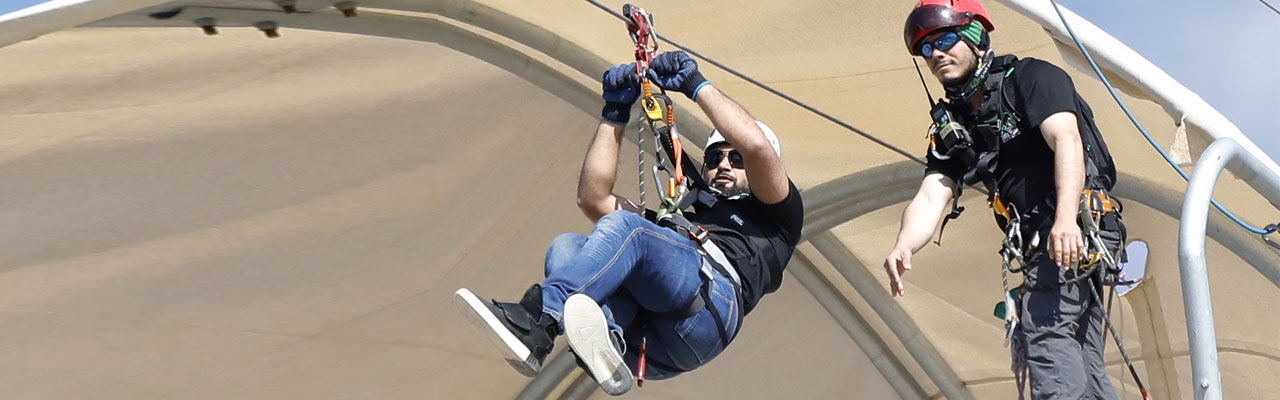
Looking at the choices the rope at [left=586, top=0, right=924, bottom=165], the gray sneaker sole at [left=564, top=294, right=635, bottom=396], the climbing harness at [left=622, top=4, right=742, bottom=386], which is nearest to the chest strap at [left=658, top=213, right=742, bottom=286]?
the climbing harness at [left=622, top=4, right=742, bottom=386]

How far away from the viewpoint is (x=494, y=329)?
3.74 m

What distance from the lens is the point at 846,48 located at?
591cm

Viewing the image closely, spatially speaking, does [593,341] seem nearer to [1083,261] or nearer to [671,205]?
[671,205]

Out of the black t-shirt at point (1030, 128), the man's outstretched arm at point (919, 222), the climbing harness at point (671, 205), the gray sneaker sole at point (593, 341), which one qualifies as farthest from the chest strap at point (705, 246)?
the black t-shirt at point (1030, 128)

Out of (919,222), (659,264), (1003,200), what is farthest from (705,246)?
(1003,200)

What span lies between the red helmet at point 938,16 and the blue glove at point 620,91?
2.92 ft

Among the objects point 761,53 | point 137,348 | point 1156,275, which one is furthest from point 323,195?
point 1156,275

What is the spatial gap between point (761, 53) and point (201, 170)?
234 cm

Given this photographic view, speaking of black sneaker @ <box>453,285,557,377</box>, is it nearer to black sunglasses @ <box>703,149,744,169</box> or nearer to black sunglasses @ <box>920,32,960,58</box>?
black sunglasses @ <box>703,149,744,169</box>

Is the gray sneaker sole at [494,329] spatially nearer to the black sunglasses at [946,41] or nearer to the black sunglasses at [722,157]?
the black sunglasses at [722,157]

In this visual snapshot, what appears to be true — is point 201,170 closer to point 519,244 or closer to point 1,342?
point 1,342

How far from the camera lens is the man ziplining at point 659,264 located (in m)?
3.82

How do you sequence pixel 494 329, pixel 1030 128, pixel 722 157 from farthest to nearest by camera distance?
pixel 722 157, pixel 1030 128, pixel 494 329

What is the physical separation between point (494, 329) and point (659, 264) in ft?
2.18
